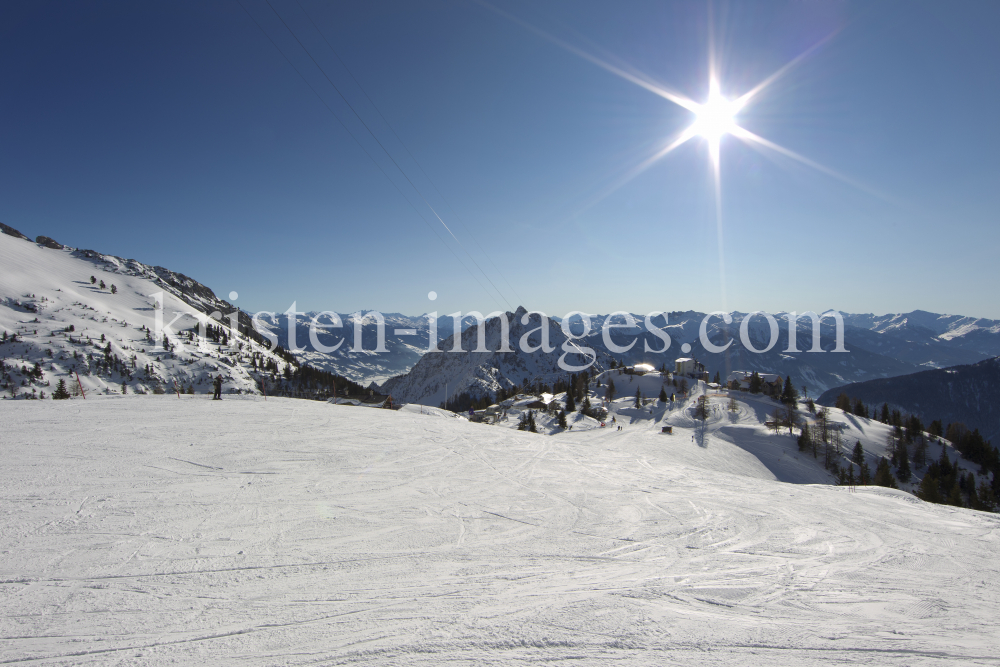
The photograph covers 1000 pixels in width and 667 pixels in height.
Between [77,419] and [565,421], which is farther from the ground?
[77,419]

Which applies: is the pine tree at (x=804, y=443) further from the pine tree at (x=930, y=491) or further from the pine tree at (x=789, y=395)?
the pine tree at (x=789, y=395)

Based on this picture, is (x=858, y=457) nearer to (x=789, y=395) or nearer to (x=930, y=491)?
(x=930, y=491)

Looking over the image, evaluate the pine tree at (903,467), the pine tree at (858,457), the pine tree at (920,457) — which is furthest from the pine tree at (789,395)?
the pine tree at (858,457)

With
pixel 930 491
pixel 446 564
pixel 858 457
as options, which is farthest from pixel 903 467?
pixel 446 564

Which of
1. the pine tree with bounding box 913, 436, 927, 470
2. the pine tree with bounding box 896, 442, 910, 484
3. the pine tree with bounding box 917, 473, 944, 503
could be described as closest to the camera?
the pine tree with bounding box 917, 473, 944, 503

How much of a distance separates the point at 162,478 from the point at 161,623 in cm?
698

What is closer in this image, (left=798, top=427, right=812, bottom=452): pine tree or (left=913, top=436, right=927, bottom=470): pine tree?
(left=798, top=427, right=812, bottom=452): pine tree

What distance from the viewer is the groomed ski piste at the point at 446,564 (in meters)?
4.83

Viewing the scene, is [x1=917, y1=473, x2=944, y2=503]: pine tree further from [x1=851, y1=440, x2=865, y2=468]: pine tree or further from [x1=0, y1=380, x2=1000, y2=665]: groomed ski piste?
[x1=0, y1=380, x2=1000, y2=665]: groomed ski piste

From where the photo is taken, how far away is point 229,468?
11492 millimetres

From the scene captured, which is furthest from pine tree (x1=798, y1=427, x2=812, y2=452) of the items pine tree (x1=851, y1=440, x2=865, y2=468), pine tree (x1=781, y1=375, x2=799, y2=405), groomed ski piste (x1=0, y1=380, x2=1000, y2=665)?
groomed ski piste (x1=0, y1=380, x2=1000, y2=665)

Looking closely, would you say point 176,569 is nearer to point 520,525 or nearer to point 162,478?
point 162,478

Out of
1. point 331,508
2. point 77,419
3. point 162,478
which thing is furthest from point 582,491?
point 77,419

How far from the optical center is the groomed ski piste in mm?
4828
